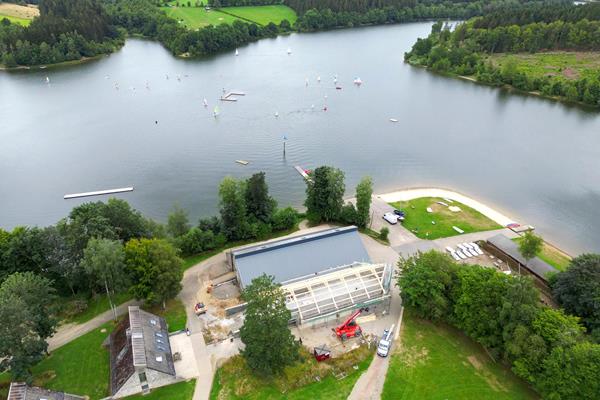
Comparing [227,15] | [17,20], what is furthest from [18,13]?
[227,15]

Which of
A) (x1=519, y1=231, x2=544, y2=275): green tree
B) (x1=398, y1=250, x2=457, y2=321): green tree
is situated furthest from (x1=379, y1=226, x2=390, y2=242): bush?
Result: (x1=519, y1=231, x2=544, y2=275): green tree

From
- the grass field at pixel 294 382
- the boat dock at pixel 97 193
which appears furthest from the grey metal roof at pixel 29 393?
the boat dock at pixel 97 193

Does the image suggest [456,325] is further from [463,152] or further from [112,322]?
[463,152]

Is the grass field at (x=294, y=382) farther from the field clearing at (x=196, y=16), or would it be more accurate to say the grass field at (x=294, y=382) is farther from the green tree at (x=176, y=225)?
the field clearing at (x=196, y=16)

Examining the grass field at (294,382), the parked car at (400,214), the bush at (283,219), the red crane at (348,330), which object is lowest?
the grass field at (294,382)

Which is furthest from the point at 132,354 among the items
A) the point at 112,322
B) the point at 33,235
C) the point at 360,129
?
the point at 360,129

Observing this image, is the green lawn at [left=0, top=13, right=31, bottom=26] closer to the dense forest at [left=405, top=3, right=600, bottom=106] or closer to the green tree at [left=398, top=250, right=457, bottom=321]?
the dense forest at [left=405, top=3, right=600, bottom=106]

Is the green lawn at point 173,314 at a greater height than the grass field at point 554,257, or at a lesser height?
greater
